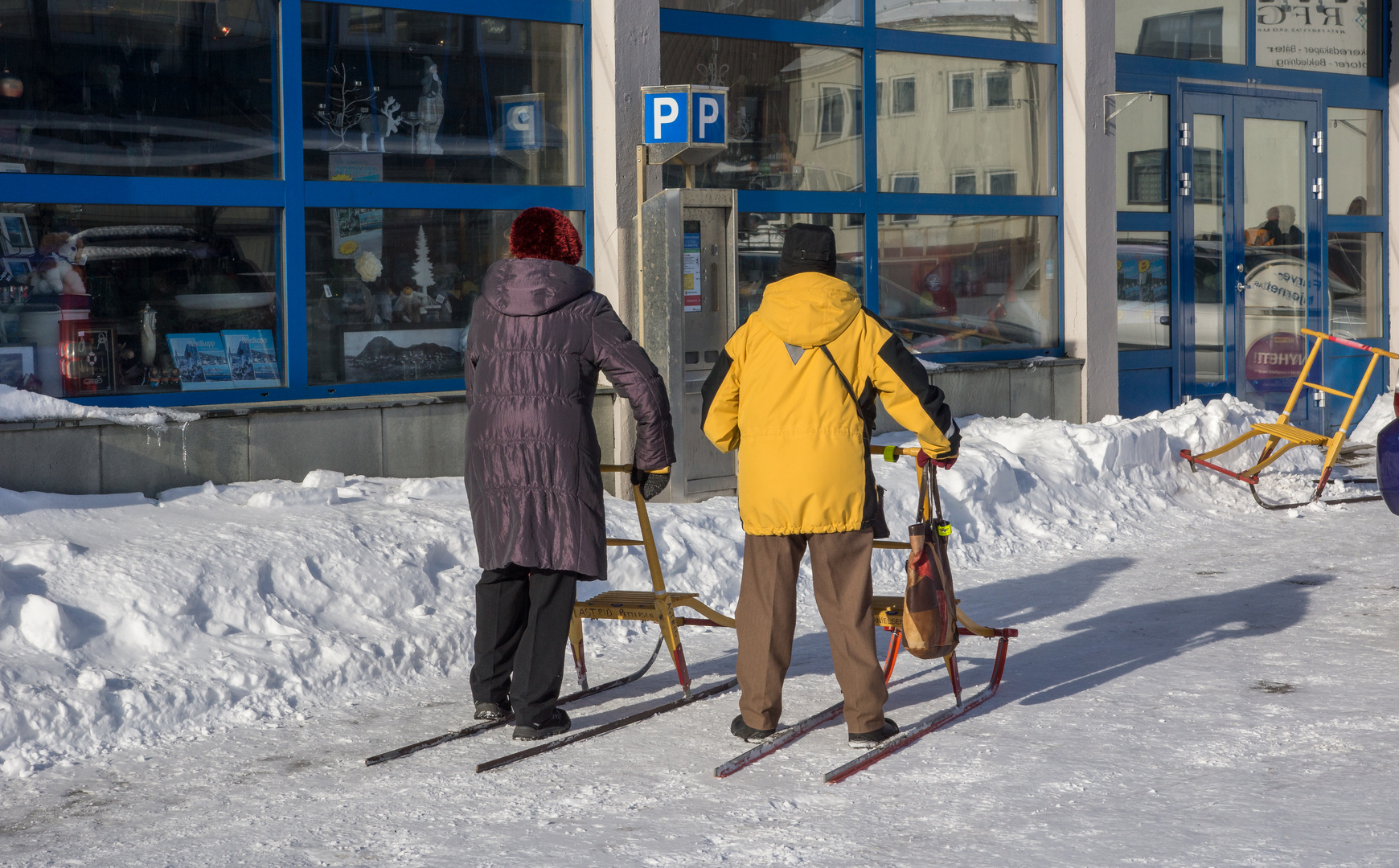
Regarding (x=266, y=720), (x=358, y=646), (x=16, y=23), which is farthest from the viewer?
(x=16, y=23)

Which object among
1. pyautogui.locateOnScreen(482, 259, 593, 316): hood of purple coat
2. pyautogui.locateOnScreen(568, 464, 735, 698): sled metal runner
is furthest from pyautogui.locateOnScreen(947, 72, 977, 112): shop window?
pyautogui.locateOnScreen(482, 259, 593, 316): hood of purple coat

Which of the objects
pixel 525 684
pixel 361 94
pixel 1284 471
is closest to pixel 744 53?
pixel 361 94

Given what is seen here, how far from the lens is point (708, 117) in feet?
29.0

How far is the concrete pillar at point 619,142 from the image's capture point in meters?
9.04

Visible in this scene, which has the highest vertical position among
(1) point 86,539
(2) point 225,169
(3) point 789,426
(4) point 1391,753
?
(2) point 225,169

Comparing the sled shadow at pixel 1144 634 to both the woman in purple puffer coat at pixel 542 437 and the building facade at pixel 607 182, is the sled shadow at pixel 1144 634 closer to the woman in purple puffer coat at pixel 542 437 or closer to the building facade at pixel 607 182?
the woman in purple puffer coat at pixel 542 437

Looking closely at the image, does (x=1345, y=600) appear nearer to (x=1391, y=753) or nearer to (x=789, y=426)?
(x=1391, y=753)

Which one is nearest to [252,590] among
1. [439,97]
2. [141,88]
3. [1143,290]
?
[141,88]

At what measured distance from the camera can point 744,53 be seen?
395 inches

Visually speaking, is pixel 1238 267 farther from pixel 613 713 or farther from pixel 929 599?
pixel 613 713

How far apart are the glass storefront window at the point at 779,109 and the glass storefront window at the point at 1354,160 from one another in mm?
6183

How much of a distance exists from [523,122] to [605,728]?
4.86 metres

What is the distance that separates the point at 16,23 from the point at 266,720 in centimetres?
398

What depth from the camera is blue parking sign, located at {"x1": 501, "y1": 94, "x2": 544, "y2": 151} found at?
8.95m
